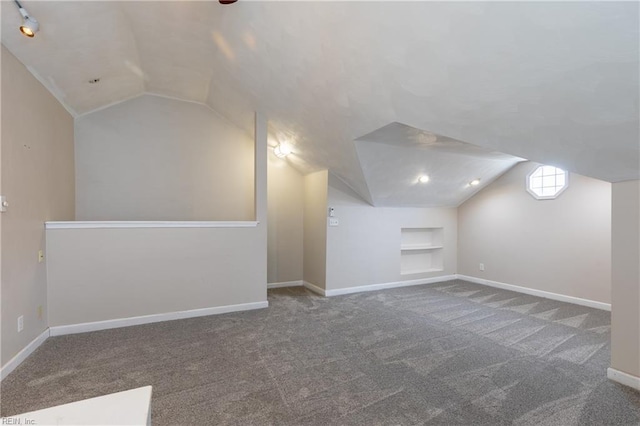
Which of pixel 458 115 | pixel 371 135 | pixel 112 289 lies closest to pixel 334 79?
pixel 371 135

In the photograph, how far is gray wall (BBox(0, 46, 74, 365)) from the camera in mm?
2398

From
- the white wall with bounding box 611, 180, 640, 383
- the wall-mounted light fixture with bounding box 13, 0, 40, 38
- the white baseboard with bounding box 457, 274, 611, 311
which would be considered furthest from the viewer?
the white baseboard with bounding box 457, 274, 611, 311

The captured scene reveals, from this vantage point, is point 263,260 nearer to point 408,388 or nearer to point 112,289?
point 112,289

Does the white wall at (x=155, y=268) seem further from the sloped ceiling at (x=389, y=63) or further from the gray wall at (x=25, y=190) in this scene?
the sloped ceiling at (x=389, y=63)

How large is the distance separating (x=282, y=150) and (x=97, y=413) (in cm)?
432

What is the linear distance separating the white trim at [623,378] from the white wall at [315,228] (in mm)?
3303

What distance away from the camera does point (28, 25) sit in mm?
2219

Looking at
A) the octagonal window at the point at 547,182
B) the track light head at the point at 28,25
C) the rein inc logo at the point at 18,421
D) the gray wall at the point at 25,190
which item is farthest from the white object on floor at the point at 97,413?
the octagonal window at the point at 547,182

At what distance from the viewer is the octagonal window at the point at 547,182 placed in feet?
15.3

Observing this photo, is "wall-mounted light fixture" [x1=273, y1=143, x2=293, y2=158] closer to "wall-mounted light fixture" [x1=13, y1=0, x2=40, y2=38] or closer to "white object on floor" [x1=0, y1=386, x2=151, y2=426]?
"wall-mounted light fixture" [x1=13, y1=0, x2=40, y2=38]

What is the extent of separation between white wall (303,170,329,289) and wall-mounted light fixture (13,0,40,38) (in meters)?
3.45

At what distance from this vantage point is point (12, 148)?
2455mm

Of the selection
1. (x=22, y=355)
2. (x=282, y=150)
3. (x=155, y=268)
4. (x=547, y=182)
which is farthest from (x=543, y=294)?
(x=22, y=355)

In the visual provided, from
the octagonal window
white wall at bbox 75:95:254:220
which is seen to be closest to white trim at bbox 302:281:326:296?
white wall at bbox 75:95:254:220
